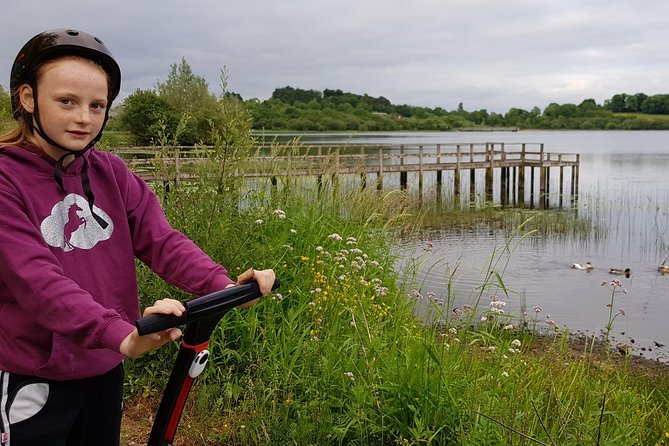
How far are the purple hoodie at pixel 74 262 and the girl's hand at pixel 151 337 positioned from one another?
0.10 feet

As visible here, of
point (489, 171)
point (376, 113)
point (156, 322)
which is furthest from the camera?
point (376, 113)

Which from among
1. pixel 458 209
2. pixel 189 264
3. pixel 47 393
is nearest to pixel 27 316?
pixel 47 393

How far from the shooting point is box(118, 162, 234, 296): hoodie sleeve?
6.37 feet

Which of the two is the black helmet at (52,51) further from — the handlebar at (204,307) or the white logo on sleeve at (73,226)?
the handlebar at (204,307)

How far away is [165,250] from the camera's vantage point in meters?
2.04

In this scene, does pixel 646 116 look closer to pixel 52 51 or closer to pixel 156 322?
pixel 52 51

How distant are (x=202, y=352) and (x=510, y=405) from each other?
204 cm

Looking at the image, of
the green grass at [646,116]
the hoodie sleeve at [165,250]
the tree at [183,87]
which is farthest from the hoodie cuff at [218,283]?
the green grass at [646,116]

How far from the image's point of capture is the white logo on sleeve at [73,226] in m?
1.82

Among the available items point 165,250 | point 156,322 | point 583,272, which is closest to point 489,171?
point 583,272

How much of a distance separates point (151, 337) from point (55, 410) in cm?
55

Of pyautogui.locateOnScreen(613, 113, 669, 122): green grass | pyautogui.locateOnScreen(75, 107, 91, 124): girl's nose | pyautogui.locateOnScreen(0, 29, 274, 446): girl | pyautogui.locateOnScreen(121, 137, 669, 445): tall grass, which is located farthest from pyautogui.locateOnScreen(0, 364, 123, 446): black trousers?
pyautogui.locateOnScreen(613, 113, 669, 122): green grass

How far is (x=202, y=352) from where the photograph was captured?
1.76 m

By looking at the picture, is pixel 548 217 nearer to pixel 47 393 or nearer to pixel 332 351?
pixel 332 351
